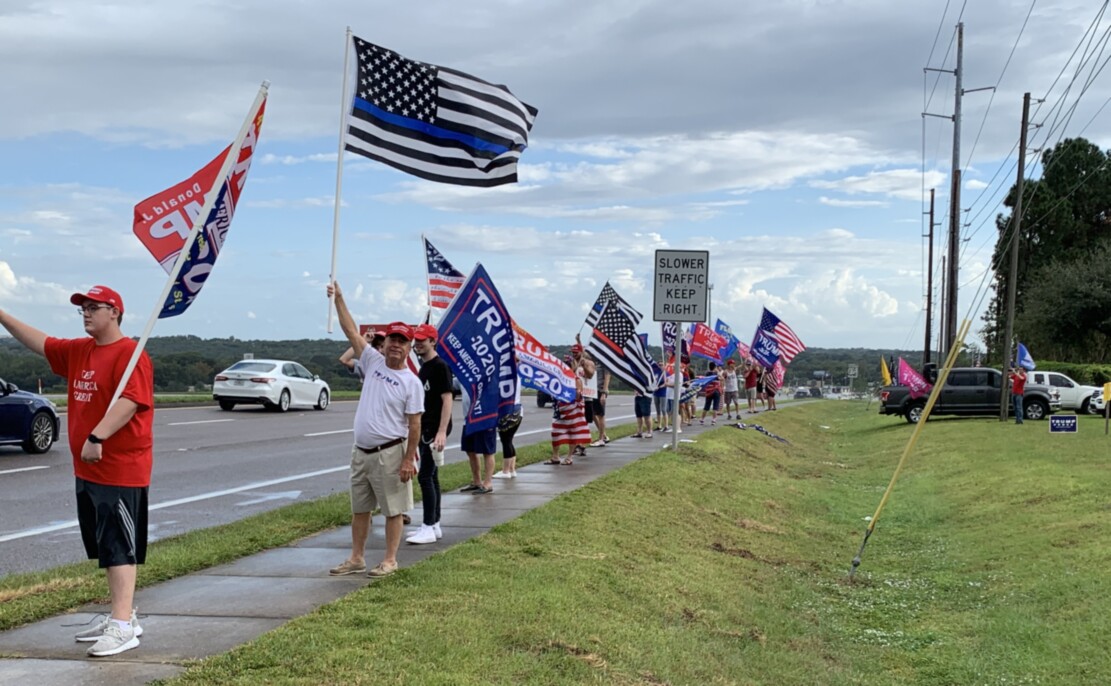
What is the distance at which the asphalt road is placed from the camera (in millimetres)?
9938

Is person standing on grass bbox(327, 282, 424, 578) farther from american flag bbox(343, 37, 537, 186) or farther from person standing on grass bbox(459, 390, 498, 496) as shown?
person standing on grass bbox(459, 390, 498, 496)

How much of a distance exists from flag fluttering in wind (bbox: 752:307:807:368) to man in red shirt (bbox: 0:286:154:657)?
31.0m

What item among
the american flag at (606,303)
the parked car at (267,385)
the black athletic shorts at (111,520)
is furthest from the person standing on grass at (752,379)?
the black athletic shorts at (111,520)

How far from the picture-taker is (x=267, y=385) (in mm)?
29812

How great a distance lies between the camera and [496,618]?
6.33m

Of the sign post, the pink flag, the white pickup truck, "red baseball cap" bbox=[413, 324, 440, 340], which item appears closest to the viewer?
"red baseball cap" bbox=[413, 324, 440, 340]

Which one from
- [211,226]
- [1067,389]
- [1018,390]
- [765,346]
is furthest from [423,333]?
[1067,389]

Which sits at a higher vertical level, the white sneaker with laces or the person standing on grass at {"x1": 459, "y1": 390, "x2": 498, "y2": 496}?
the person standing on grass at {"x1": 459, "y1": 390, "x2": 498, "y2": 496}

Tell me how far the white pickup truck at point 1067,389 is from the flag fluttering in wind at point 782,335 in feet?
25.8

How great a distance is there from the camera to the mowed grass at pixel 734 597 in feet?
18.9

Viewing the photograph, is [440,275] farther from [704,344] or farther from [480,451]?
[704,344]

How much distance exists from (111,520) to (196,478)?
9.25 metres

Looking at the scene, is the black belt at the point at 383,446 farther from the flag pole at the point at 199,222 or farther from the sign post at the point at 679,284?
the sign post at the point at 679,284

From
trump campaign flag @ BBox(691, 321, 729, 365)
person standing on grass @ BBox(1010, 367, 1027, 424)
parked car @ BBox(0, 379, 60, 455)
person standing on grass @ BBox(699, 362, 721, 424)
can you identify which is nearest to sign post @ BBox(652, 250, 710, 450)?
parked car @ BBox(0, 379, 60, 455)
